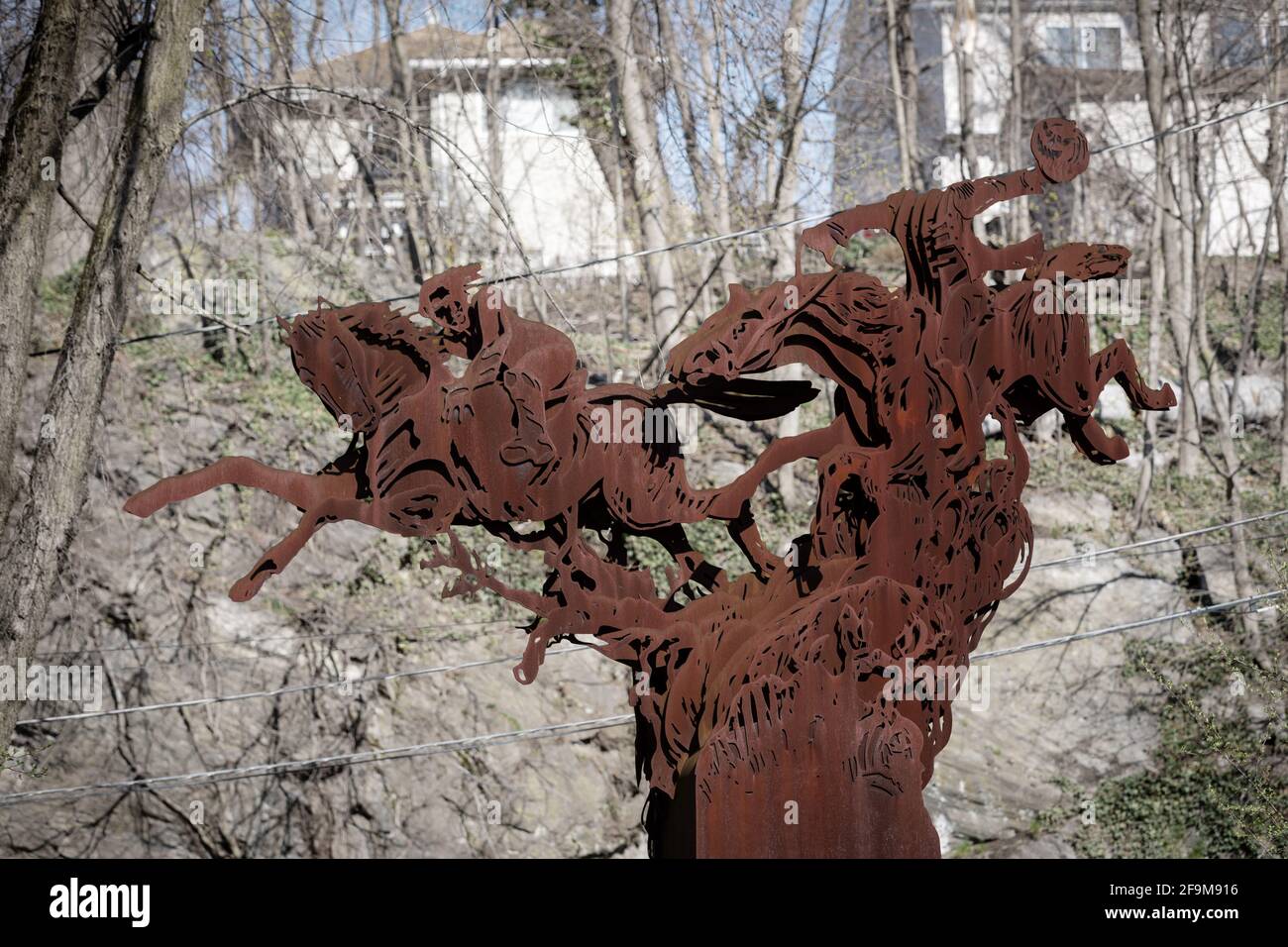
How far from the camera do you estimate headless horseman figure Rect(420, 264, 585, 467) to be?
3961 millimetres

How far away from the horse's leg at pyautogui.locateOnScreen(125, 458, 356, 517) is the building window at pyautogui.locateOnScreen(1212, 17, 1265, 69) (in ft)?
34.6

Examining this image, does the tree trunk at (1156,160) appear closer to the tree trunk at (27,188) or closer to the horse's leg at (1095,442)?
the horse's leg at (1095,442)

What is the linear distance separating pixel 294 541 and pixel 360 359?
566 millimetres

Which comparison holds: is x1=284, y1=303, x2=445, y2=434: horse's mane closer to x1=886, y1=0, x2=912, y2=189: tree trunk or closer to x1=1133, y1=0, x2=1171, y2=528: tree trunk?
x1=1133, y1=0, x2=1171, y2=528: tree trunk

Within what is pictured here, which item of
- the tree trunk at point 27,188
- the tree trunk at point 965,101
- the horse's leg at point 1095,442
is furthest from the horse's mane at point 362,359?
the tree trunk at point 965,101

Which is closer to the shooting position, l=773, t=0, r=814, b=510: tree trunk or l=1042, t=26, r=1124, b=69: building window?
l=773, t=0, r=814, b=510: tree trunk

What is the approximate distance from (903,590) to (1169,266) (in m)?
8.39

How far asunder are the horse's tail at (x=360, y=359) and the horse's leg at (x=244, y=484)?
0.19 meters

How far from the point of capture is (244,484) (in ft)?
12.6

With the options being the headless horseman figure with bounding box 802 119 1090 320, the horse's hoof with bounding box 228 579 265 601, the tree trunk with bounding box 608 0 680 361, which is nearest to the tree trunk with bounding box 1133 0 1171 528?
the tree trunk with bounding box 608 0 680 361

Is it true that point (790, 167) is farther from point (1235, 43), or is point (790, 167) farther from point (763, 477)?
point (763, 477)

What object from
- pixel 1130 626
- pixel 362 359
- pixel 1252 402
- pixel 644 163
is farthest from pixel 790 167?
pixel 362 359
